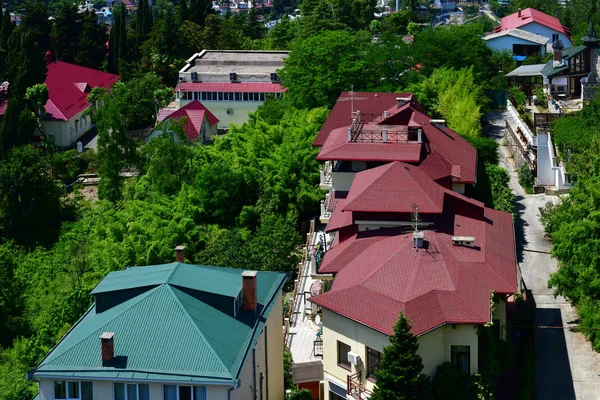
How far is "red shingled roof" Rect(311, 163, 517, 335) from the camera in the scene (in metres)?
33.9

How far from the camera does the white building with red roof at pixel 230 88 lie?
267 feet

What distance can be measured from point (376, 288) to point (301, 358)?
5537 millimetres

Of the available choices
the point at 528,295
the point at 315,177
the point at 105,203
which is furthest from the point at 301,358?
the point at 105,203

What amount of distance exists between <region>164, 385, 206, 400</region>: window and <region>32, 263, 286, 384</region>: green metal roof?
410 millimetres

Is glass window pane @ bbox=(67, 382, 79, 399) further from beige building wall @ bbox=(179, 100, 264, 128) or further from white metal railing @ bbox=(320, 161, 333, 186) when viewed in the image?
beige building wall @ bbox=(179, 100, 264, 128)

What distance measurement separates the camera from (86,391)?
31.2 meters

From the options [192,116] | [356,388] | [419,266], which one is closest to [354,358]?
[356,388]

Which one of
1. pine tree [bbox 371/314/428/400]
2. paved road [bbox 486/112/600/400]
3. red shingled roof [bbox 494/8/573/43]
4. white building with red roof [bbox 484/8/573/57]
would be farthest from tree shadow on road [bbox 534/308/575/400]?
red shingled roof [bbox 494/8/573/43]

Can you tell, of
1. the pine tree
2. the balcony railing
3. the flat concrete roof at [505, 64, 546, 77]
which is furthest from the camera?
the flat concrete roof at [505, 64, 546, 77]

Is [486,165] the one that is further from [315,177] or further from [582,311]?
[582,311]

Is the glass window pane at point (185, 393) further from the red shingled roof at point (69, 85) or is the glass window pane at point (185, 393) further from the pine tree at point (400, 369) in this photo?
the red shingled roof at point (69, 85)

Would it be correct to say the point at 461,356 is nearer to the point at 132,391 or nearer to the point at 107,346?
the point at 132,391

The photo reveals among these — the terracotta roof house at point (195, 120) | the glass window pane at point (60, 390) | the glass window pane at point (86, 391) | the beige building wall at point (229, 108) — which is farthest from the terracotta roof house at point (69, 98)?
the glass window pane at point (86, 391)

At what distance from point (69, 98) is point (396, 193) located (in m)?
50.4
